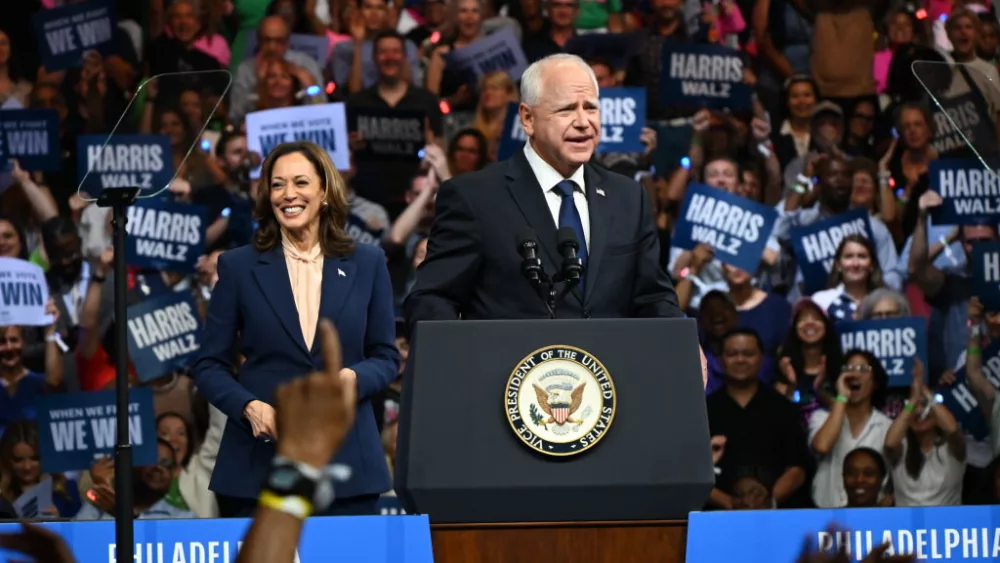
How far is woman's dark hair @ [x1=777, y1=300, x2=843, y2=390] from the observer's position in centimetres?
642

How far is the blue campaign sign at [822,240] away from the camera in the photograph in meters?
6.59

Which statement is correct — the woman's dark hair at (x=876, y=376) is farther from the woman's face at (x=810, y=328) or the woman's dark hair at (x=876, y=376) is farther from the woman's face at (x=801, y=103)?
the woman's face at (x=801, y=103)

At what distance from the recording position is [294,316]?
352cm

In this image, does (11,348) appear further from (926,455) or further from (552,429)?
(552,429)

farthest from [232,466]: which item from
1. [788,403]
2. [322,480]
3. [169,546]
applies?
[788,403]

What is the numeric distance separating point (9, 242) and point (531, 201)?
384cm

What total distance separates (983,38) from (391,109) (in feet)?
8.47

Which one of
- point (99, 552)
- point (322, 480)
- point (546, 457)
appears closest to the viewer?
point (322, 480)

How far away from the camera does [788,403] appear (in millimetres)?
6344

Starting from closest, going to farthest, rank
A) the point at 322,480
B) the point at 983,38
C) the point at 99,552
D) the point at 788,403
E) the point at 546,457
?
1. the point at 322,480
2. the point at 546,457
3. the point at 99,552
4. the point at 788,403
5. the point at 983,38

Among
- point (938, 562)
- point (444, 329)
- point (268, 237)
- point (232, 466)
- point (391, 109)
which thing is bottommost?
point (938, 562)

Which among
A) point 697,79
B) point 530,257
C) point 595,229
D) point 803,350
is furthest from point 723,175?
point 530,257

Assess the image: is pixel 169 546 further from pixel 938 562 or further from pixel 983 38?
pixel 983 38

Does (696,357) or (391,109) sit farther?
(391,109)
